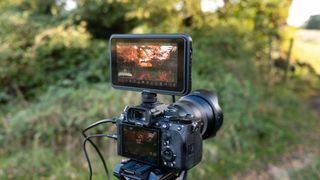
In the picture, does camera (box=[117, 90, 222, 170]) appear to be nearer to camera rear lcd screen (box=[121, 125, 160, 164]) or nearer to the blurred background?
camera rear lcd screen (box=[121, 125, 160, 164])

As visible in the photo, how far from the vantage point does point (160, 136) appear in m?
1.35

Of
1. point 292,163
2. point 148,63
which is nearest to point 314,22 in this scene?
point 292,163

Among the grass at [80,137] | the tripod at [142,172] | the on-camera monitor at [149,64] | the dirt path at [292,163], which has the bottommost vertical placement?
the dirt path at [292,163]

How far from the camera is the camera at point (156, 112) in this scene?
51.4 inches

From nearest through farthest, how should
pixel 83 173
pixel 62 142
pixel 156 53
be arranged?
1. pixel 156 53
2. pixel 83 173
3. pixel 62 142

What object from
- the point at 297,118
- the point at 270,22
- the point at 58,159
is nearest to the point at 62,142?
the point at 58,159

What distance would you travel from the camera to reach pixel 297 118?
17.4 feet

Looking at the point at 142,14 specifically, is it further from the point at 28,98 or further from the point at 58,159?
the point at 58,159

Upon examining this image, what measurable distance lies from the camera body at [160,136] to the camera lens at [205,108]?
9 cm

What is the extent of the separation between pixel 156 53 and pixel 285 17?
18.3 feet

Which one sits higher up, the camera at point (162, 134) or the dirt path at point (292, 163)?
the camera at point (162, 134)

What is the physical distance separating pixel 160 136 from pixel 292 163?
3.25 metres

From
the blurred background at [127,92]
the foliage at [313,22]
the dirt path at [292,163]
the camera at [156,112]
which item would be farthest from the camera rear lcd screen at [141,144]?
the foliage at [313,22]

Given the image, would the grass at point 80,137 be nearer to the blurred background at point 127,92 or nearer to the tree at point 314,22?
the blurred background at point 127,92
